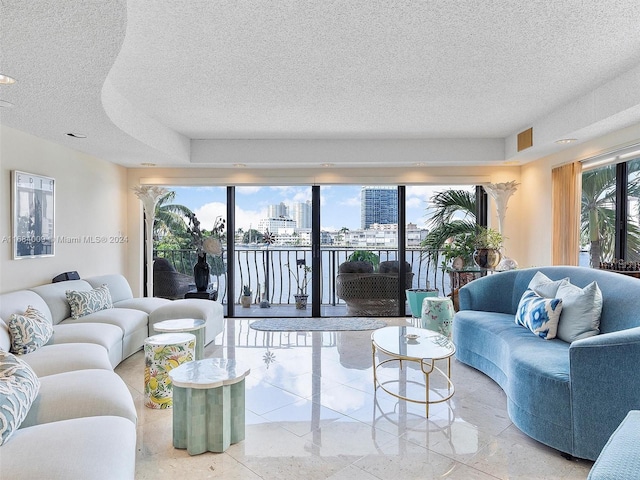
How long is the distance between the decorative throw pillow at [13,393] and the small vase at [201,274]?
3.32m

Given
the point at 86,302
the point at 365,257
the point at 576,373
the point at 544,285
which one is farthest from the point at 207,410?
the point at 365,257

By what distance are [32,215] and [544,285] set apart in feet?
15.7

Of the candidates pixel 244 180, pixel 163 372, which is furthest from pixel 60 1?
pixel 244 180

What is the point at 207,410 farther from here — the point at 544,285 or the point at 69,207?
the point at 69,207

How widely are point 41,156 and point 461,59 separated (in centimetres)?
402

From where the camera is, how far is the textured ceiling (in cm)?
206

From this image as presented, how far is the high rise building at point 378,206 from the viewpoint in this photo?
577cm

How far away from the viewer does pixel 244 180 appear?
556 cm

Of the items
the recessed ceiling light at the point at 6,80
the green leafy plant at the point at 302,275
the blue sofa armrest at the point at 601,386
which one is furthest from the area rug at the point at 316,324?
the recessed ceiling light at the point at 6,80

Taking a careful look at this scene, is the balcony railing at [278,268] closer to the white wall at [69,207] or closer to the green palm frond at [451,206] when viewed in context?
the green palm frond at [451,206]

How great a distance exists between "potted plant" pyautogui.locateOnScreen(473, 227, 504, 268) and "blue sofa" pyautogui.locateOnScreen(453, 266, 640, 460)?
1.67 metres

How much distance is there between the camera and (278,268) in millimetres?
6098

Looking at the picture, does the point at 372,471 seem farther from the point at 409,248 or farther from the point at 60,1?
the point at 409,248

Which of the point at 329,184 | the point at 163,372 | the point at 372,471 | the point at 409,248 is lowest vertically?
the point at 372,471
